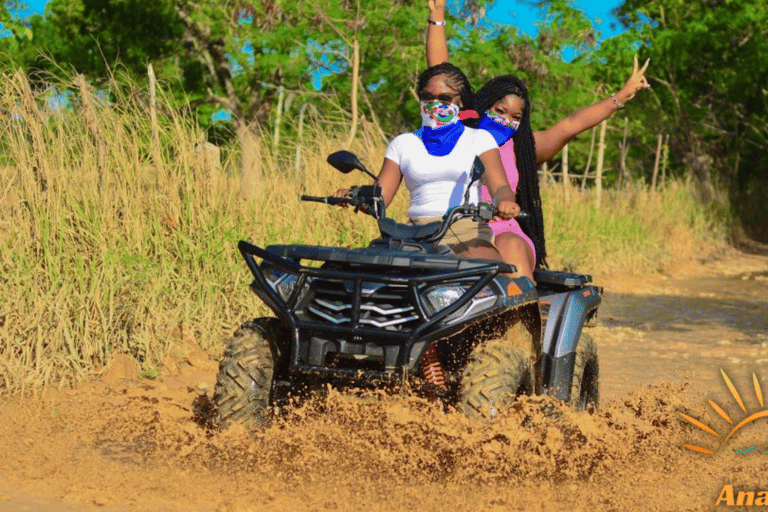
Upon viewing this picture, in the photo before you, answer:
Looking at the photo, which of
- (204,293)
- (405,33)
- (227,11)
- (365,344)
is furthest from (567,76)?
(365,344)

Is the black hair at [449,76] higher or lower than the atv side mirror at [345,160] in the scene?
higher

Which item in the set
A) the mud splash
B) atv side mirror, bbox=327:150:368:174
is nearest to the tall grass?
the mud splash

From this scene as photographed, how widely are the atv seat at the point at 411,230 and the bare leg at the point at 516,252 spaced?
48cm

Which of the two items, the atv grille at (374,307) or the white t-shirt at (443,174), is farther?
the white t-shirt at (443,174)

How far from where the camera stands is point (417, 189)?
5.38 metres

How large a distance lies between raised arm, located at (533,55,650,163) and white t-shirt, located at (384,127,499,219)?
90 cm

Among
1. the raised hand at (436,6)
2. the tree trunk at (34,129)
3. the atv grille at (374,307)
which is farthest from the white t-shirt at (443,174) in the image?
the tree trunk at (34,129)

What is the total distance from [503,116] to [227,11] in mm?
21252

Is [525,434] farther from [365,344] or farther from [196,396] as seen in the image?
[196,396]

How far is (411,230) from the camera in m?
4.91

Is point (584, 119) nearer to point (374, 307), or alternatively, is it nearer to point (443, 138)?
point (443, 138)

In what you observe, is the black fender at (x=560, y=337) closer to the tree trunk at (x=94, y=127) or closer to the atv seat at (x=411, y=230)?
the atv seat at (x=411, y=230)

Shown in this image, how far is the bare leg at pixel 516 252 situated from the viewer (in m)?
5.27

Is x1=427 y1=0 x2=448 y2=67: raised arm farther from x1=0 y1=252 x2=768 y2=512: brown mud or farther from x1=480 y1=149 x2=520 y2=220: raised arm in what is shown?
x1=0 y1=252 x2=768 y2=512: brown mud
